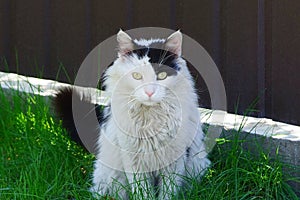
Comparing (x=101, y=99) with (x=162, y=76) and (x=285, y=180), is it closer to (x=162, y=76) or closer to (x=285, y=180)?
(x=162, y=76)

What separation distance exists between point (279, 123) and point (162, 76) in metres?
0.86

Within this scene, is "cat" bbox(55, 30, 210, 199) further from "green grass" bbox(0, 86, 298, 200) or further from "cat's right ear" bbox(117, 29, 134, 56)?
"green grass" bbox(0, 86, 298, 200)

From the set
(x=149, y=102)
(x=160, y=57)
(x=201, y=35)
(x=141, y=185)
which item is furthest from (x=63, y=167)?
(x=201, y=35)

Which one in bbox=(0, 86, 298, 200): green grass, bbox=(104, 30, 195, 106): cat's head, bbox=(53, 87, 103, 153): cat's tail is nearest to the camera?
bbox=(104, 30, 195, 106): cat's head

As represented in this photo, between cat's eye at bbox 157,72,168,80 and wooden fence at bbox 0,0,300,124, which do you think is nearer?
cat's eye at bbox 157,72,168,80

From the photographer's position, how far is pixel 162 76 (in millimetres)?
2928

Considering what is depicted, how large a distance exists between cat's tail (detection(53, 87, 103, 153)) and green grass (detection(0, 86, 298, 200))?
0.08 m

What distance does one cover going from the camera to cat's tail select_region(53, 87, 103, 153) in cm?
344

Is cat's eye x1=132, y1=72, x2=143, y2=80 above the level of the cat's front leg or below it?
above

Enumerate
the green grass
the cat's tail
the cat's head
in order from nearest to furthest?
the cat's head, the green grass, the cat's tail

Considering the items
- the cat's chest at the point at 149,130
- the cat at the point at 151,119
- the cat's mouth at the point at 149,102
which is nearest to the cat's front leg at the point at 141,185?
the cat at the point at 151,119

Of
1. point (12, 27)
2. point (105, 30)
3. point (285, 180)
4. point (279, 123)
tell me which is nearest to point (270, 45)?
point (279, 123)

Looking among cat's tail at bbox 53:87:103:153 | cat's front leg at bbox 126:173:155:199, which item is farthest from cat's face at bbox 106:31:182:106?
cat's tail at bbox 53:87:103:153

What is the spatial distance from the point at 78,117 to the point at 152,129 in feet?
1.71
